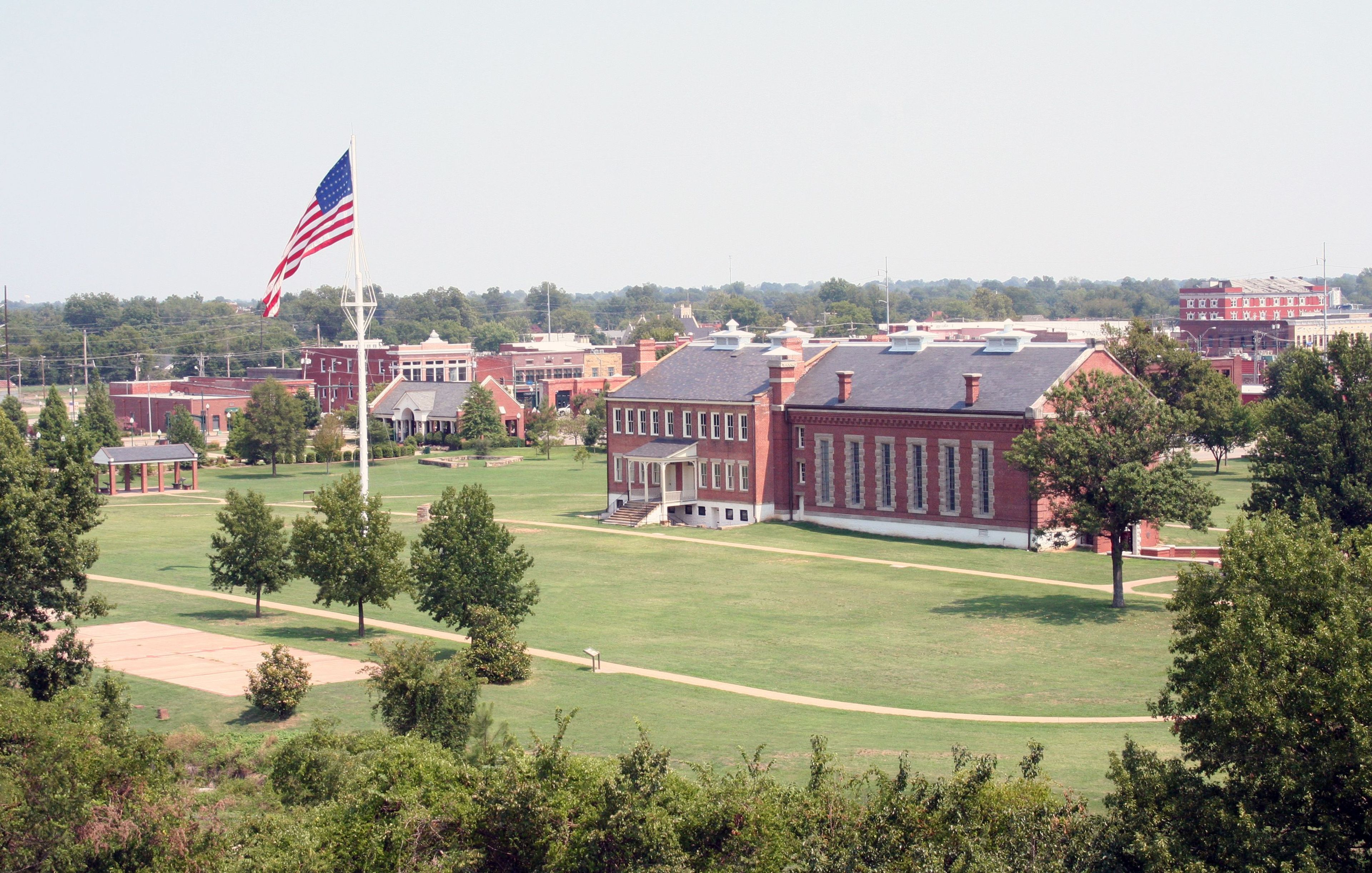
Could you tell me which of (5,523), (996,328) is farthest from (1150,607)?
(996,328)

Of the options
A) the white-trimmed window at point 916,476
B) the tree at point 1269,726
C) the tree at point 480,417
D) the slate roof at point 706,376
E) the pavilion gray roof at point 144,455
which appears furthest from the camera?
the tree at point 480,417

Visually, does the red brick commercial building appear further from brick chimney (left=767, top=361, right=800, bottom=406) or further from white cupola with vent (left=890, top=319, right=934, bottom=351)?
white cupola with vent (left=890, top=319, right=934, bottom=351)

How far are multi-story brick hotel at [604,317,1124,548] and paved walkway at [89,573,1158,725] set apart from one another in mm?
27749

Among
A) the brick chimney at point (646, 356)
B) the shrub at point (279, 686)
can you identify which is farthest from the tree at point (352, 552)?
the brick chimney at point (646, 356)

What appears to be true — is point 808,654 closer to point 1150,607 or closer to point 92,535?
point 1150,607

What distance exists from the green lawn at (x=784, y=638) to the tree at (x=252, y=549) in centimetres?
161

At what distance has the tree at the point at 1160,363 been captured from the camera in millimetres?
97438

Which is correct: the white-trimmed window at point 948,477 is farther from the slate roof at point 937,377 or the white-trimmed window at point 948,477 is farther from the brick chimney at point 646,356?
the brick chimney at point 646,356

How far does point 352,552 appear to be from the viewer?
4900 cm

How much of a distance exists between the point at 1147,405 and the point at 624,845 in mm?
37389

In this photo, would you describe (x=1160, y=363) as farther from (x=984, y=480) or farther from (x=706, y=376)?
(x=984, y=480)

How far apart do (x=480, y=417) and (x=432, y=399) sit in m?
12.6

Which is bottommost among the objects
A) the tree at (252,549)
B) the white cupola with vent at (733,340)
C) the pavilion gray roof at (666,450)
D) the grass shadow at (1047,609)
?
the grass shadow at (1047,609)

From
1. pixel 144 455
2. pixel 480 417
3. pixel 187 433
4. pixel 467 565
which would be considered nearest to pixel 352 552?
pixel 467 565
